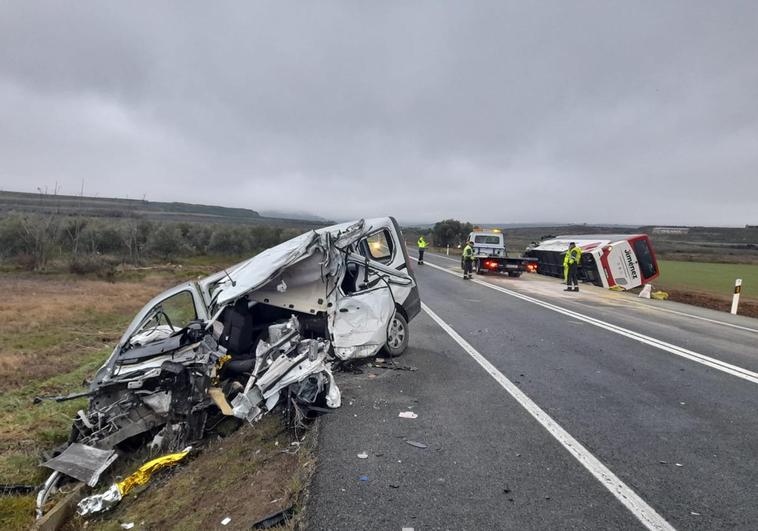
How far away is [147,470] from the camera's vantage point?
424 cm

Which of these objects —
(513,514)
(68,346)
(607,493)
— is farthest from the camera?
(68,346)

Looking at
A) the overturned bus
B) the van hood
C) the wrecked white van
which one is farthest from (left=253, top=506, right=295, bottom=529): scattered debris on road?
the overturned bus

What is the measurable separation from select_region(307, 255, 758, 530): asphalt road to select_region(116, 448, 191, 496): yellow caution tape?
1681mm

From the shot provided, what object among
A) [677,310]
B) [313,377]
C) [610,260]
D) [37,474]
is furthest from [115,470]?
[610,260]

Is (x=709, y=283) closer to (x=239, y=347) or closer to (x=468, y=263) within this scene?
(x=468, y=263)

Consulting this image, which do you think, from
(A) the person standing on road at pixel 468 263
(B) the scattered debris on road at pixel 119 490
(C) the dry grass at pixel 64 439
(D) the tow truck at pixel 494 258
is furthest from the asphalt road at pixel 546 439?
(D) the tow truck at pixel 494 258

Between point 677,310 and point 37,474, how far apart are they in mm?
15223

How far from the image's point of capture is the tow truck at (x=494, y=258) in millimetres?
20344

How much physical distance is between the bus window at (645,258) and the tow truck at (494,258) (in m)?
4.61

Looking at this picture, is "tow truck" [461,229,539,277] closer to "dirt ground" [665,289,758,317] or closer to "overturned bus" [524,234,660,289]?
"overturned bus" [524,234,660,289]

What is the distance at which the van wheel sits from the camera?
6.44 meters

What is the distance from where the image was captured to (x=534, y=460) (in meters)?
3.49

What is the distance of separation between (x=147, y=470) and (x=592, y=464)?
4161mm

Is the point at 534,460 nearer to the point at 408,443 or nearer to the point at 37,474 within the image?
the point at 408,443
